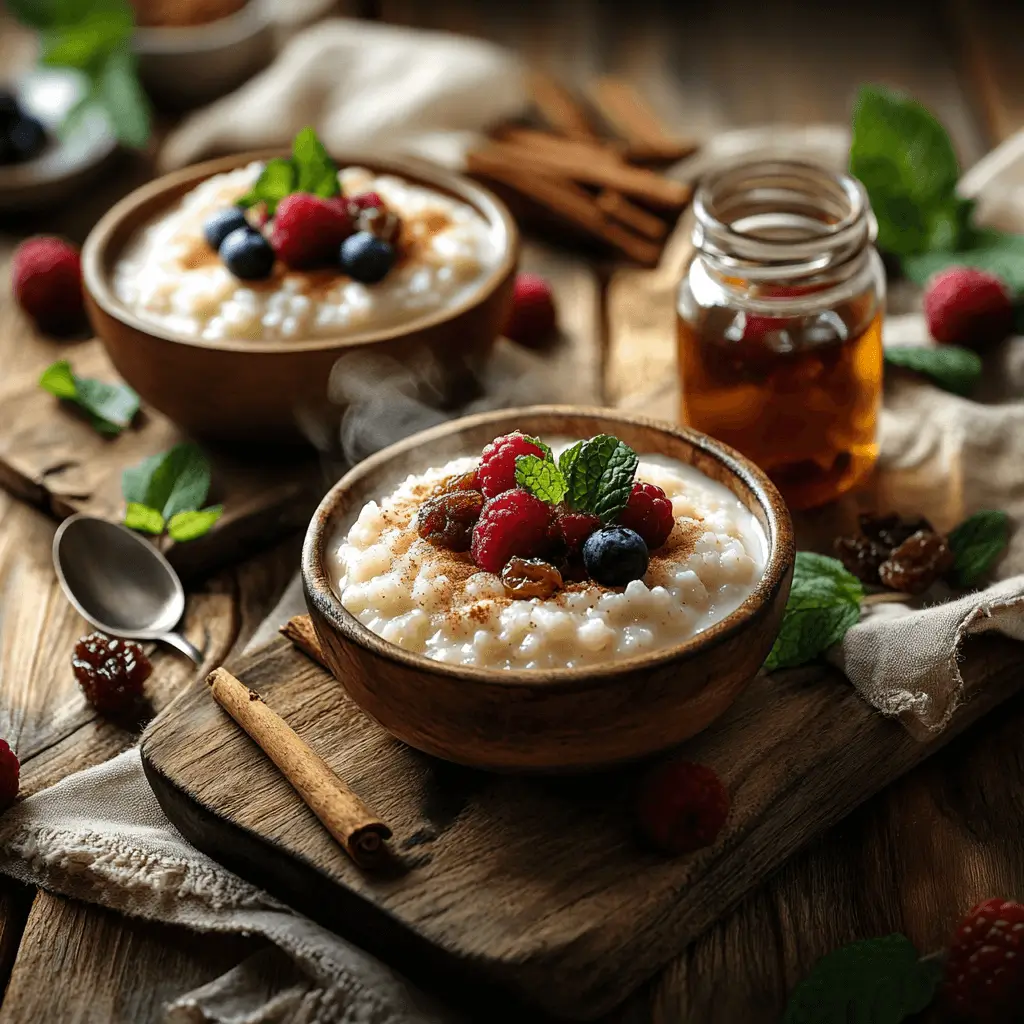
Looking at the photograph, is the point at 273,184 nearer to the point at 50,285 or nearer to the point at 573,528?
the point at 50,285

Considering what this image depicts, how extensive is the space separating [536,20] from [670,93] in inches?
25.6

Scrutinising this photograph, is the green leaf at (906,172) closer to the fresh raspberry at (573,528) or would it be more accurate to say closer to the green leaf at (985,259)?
the green leaf at (985,259)

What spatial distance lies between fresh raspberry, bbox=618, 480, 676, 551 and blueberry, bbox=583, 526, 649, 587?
60 mm

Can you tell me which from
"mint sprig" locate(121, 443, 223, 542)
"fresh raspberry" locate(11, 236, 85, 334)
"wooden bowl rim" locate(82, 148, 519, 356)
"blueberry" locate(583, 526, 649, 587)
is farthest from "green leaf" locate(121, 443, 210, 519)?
"blueberry" locate(583, 526, 649, 587)

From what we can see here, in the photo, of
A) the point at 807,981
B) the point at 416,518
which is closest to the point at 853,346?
the point at 416,518

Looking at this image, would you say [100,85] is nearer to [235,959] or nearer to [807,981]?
[235,959]

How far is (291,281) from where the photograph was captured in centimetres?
248

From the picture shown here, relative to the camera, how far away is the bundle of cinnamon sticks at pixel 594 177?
128 inches

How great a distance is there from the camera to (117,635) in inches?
88.4

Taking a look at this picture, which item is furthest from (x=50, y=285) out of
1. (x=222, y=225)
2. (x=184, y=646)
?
(x=184, y=646)

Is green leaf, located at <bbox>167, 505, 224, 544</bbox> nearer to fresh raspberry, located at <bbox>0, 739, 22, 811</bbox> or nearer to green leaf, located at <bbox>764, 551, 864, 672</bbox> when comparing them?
fresh raspberry, located at <bbox>0, 739, 22, 811</bbox>

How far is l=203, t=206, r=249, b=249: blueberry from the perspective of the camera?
253cm

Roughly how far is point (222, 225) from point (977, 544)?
4.67 feet

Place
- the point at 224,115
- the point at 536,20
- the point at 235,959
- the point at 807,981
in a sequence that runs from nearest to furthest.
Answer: the point at 807,981, the point at 235,959, the point at 224,115, the point at 536,20
